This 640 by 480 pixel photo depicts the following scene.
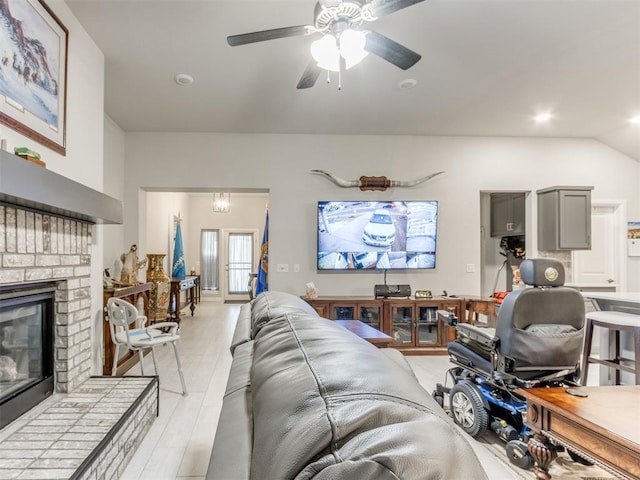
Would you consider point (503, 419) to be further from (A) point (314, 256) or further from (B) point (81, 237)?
(B) point (81, 237)

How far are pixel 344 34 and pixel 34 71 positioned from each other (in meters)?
1.81

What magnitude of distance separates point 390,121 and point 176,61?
2.52 m

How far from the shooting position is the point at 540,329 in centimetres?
221

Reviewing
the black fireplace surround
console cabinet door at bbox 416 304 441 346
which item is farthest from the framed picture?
console cabinet door at bbox 416 304 441 346

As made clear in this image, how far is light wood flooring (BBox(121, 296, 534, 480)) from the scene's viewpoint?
6.40ft

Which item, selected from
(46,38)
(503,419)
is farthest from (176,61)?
(503,419)

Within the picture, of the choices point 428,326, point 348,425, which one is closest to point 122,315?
point 348,425

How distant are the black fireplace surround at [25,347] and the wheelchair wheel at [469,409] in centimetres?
275

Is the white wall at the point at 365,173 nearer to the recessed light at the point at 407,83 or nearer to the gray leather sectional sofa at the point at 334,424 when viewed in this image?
the recessed light at the point at 407,83

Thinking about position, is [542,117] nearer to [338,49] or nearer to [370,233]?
[370,233]

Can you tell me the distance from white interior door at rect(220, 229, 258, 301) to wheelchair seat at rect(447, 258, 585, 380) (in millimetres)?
7569

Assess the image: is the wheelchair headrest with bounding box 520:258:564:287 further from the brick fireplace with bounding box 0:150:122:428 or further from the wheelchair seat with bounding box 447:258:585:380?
the brick fireplace with bounding box 0:150:122:428

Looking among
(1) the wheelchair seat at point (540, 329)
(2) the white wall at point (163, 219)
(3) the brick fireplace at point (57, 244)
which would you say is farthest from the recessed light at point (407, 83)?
(2) the white wall at point (163, 219)

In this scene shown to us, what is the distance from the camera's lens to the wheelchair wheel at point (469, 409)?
226 cm
